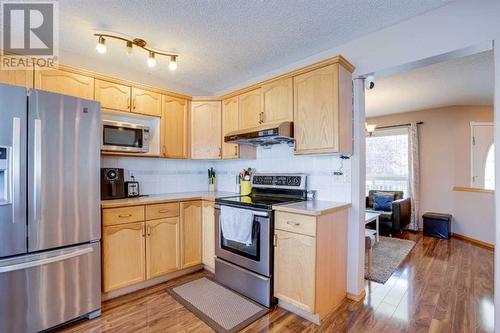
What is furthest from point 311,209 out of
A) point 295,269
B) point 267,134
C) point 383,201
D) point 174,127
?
point 383,201

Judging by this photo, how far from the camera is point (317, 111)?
7.43ft

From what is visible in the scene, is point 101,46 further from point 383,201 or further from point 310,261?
point 383,201

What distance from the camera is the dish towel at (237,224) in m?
2.28

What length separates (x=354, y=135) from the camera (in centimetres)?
236

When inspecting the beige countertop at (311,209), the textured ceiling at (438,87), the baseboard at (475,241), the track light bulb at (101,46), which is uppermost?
the textured ceiling at (438,87)

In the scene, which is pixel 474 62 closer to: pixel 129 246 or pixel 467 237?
pixel 467 237

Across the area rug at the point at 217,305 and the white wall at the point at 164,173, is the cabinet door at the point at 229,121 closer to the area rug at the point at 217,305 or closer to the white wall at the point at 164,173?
the white wall at the point at 164,173

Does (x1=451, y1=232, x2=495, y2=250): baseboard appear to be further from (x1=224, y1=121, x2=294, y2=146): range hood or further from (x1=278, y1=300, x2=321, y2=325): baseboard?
(x1=224, y1=121, x2=294, y2=146): range hood

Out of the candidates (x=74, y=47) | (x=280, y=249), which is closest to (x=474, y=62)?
(x=280, y=249)

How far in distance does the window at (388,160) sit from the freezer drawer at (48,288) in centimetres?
563

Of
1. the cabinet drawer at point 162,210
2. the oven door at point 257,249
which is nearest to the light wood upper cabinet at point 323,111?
the oven door at point 257,249

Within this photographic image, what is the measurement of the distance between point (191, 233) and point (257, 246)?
985 mm

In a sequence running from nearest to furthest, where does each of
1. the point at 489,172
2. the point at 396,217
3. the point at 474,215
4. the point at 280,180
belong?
1. the point at 280,180
2. the point at 474,215
3. the point at 396,217
4. the point at 489,172

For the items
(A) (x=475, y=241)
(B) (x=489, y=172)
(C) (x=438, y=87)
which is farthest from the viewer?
(B) (x=489, y=172)
